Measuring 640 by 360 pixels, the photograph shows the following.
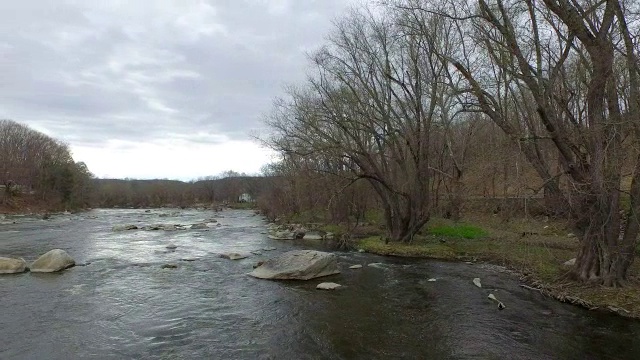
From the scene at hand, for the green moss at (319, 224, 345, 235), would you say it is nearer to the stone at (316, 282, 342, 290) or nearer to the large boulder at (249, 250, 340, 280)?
the large boulder at (249, 250, 340, 280)

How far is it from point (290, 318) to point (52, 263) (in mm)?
11229

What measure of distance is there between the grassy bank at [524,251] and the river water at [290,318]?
0.79 m

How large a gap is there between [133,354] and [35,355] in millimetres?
1885

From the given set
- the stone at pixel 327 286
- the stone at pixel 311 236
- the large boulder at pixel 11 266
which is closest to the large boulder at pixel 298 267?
the stone at pixel 327 286

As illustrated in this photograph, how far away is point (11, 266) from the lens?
1616 centimetres

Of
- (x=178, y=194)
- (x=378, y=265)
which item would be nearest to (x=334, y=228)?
(x=378, y=265)

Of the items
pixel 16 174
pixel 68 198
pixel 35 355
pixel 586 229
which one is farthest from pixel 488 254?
pixel 16 174

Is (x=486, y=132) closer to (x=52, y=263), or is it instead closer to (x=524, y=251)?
(x=524, y=251)

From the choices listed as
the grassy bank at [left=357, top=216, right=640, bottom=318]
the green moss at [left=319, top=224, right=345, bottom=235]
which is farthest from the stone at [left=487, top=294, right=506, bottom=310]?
the green moss at [left=319, top=224, right=345, bottom=235]

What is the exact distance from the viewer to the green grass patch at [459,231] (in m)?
25.0

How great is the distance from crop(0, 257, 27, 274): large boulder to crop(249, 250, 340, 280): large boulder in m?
8.79

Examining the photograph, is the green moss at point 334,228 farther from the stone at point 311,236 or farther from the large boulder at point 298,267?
the large boulder at point 298,267

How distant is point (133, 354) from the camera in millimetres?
8445

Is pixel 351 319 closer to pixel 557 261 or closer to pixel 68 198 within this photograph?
pixel 557 261
